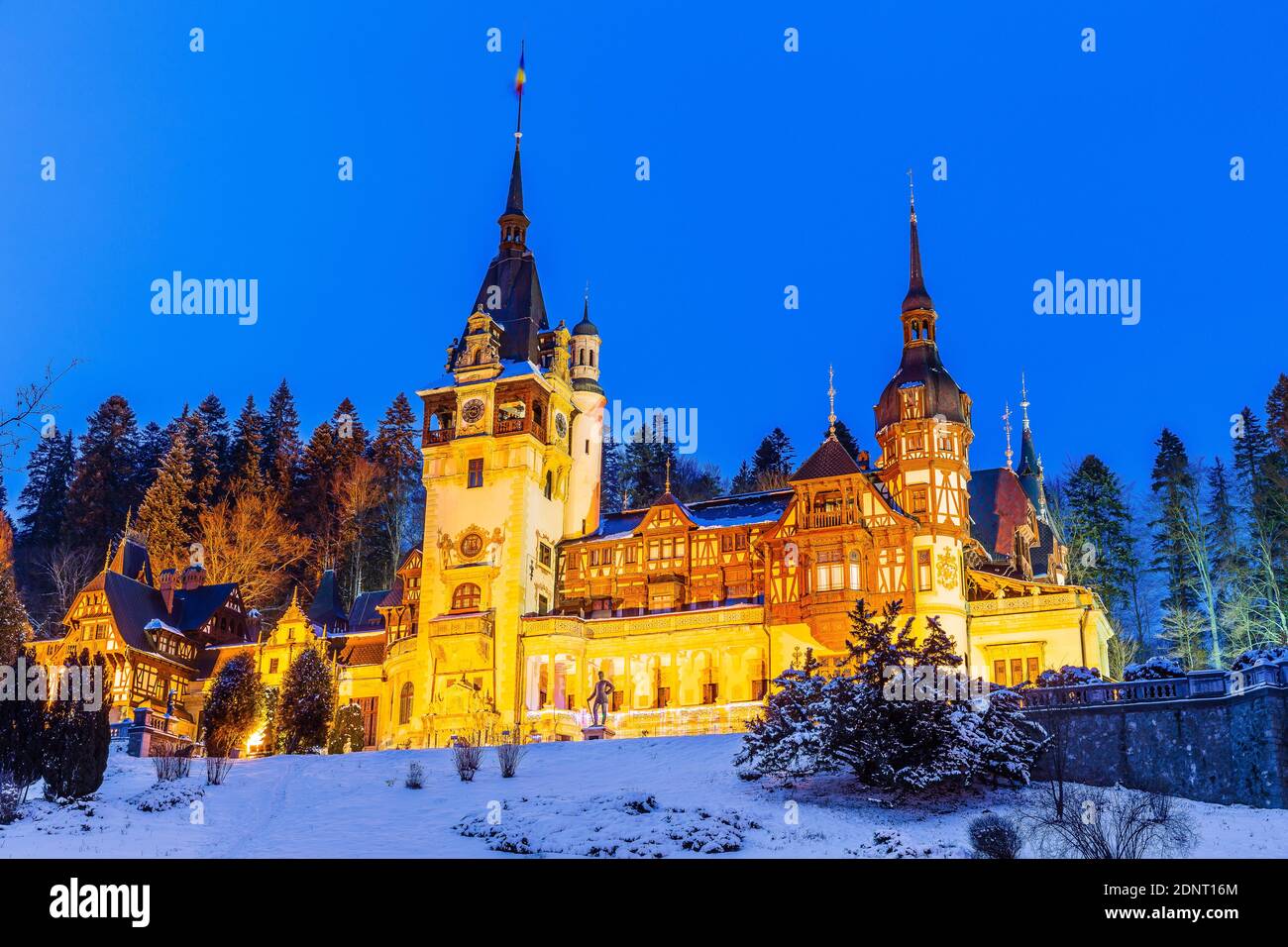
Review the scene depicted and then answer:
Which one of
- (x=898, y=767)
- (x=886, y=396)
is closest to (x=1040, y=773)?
(x=898, y=767)

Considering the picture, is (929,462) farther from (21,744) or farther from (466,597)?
(21,744)

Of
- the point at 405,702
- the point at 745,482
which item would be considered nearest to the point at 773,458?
the point at 745,482

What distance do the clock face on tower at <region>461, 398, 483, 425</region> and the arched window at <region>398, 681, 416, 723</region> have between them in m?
12.3

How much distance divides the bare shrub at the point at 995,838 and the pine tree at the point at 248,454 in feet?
219

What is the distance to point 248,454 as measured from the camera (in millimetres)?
92312

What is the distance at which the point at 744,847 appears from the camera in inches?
1105

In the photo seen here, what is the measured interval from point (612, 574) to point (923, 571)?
14698 mm

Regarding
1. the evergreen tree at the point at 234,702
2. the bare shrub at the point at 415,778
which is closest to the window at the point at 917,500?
the bare shrub at the point at 415,778

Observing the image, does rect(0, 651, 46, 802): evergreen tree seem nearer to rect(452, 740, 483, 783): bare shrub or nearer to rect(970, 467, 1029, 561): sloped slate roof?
rect(452, 740, 483, 783): bare shrub

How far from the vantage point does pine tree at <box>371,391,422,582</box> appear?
9012 centimetres

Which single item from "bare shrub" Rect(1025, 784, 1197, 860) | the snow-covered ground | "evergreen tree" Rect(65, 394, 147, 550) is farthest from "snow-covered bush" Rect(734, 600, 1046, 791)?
"evergreen tree" Rect(65, 394, 147, 550)

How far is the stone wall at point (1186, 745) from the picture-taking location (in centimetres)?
3162
